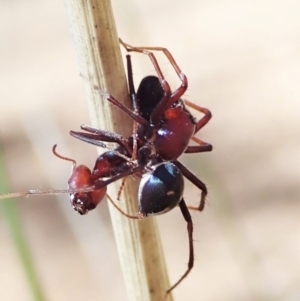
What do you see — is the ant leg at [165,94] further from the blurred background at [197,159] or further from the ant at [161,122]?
the blurred background at [197,159]

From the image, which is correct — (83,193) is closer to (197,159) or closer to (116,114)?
(116,114)

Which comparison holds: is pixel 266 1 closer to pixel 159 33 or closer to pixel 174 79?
pixel 159 33

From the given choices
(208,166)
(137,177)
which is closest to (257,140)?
(208,166)

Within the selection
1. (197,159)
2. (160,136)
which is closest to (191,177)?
(160,136)

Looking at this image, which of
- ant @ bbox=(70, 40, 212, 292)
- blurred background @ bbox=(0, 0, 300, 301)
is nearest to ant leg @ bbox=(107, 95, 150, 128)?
ant @ bbox=(70, 40, 212, 292)

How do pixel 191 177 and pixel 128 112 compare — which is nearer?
pixel 128 112

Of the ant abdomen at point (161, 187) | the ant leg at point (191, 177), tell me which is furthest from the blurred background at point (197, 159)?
the ant abdomen at point (161, 187)
